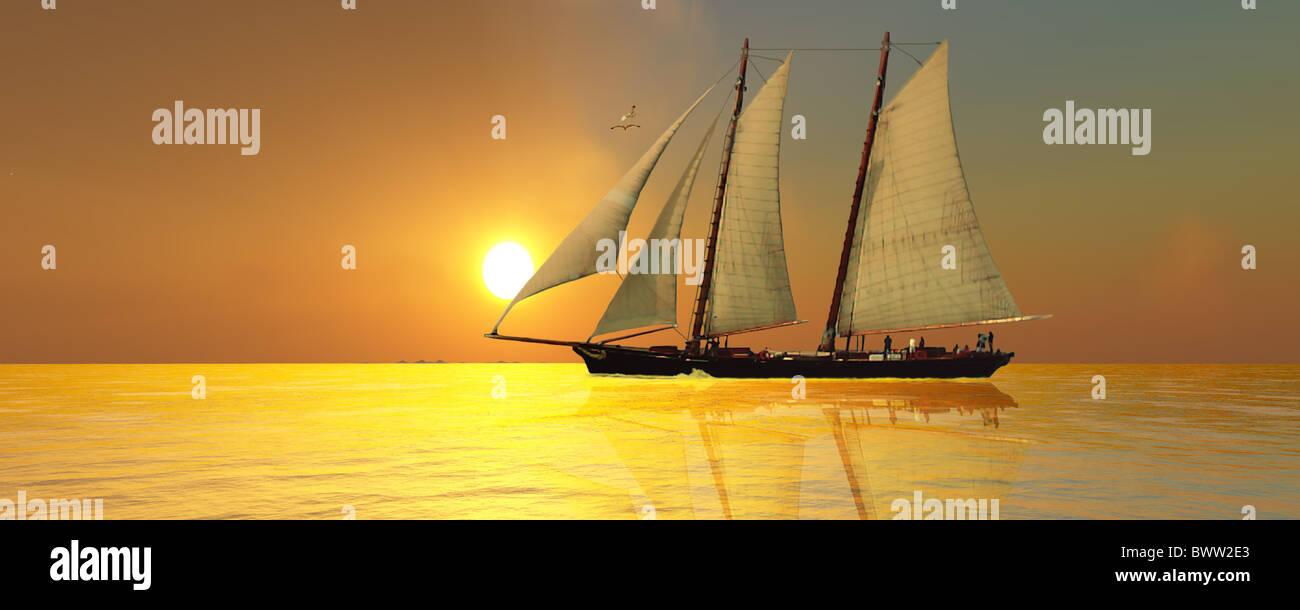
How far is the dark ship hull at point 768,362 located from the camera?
62969 mm

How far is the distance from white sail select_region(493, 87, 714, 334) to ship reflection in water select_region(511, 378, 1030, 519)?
25.5 metres

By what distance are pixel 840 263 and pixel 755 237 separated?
8.90m

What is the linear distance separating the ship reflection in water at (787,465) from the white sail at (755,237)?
3101 centimetres

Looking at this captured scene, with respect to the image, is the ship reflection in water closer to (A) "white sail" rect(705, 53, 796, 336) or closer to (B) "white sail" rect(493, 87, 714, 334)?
(B) "white sail" rect(493, 87, 714, 334)

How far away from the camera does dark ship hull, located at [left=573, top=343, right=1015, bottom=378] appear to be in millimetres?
62969

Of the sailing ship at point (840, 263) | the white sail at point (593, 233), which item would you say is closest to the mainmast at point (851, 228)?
the sailing ship at point (840, 263)

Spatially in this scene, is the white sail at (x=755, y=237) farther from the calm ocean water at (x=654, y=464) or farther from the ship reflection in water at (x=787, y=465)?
the ship reflection in water at (x=787, y=465)

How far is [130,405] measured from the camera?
1506 inches

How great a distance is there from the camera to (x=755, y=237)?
197 ft

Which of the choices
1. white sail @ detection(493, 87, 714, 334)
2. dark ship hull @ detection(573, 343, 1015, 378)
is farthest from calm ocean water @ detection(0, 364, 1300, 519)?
dark ship hull @ detection(573, 343, 1015, 378)

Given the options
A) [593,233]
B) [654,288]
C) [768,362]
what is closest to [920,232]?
[768,362]

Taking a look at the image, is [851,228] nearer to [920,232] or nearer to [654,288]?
[920,232]
